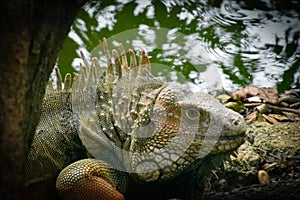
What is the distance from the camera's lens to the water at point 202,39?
4059mm

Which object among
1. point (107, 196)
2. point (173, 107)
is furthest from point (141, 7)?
point (107, 196)

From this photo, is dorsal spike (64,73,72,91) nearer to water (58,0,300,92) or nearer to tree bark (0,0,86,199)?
tree bark (0,0,86,199)

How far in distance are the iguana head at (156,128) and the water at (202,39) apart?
1.27 meters

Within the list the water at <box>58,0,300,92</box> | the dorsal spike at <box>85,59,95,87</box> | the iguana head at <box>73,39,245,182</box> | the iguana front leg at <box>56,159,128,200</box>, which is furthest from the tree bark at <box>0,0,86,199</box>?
the water at <box>58,0,300,92</box>

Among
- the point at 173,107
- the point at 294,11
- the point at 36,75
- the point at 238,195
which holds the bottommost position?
the point at 238,195

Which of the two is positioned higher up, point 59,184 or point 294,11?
point 294,11

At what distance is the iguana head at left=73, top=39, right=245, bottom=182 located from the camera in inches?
93.3

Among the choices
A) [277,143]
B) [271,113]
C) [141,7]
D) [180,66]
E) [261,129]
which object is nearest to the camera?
[277,143]

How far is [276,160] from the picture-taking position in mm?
2713

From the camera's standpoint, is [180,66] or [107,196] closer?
[107,196]

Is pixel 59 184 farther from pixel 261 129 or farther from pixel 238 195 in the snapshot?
pixel 261 129

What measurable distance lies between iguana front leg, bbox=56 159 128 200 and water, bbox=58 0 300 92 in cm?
157

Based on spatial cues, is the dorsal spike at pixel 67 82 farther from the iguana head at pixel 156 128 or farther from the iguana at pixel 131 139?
the iguana head at pixel 156 128

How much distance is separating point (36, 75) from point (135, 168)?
950 millimetres
